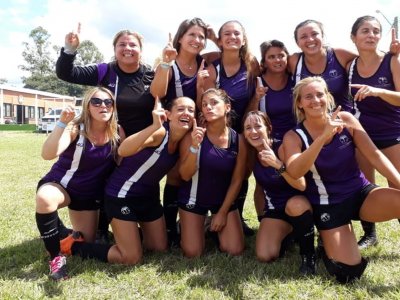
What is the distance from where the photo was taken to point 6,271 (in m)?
4.03

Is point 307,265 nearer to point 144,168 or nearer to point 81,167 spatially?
point 144,168

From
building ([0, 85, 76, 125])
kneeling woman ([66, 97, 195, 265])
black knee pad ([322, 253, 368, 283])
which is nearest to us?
black knee pad ([322, 253, 368, 283])

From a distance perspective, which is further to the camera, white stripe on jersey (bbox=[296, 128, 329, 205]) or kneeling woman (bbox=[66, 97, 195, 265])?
kneeling woman (bbox=[66, 97, 195, 265])

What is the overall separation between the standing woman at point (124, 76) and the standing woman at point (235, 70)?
64 cm

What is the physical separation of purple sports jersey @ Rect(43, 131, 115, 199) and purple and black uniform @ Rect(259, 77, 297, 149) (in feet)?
6.02

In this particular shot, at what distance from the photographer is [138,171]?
449cm

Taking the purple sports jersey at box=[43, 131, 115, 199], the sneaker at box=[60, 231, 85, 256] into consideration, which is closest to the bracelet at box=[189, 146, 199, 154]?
the purple sports jersey at box=[43, 131, 115, 199]

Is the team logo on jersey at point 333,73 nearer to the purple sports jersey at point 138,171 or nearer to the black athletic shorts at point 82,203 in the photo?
the purple sports jersey at point 138,171

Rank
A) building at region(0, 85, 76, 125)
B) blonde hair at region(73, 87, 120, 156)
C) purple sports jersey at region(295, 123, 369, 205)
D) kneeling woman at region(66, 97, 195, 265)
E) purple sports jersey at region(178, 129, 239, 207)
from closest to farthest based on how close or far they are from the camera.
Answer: purple sports jersey at region(295, 123, 369, 205)
kneeling woman at region(66, 97, 195, 265)
blonde hair at region(73, 87, 120, 156)
purple sports jersey at region(178, 129, 239, 207)
building at region(0, 85, 76, 125)

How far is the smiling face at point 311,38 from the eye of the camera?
4.66 meters

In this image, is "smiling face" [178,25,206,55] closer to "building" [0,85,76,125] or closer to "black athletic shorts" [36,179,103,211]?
"black athletic shorts" [36,179,103,211]

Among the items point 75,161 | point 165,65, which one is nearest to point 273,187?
point 165,65

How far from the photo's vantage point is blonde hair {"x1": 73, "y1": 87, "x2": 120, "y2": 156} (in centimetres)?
437

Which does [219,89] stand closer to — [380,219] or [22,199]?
[380,219]
